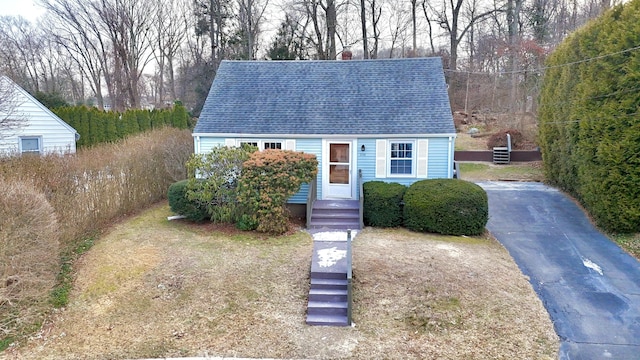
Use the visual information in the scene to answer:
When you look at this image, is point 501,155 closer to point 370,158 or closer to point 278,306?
point 370,158

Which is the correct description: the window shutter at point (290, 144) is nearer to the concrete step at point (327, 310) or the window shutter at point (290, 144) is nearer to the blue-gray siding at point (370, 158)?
the blue-gray siding at point (370, 158)

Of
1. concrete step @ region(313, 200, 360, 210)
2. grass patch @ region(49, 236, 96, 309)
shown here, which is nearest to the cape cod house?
concrete step @ region(313, 200, 360, 210)

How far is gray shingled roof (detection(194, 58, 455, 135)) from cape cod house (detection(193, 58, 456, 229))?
3cm

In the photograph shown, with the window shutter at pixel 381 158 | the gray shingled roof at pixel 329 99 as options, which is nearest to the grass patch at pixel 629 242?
the gray shingled roof at pixel 329 99

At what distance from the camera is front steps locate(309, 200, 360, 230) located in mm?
11789

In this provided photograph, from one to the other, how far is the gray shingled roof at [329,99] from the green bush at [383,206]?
2.09 meters

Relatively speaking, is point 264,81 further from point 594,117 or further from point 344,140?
point 594,117

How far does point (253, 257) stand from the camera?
31.1ft

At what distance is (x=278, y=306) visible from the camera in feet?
25.2

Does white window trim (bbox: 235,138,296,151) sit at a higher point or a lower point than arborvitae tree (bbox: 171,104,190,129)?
lower

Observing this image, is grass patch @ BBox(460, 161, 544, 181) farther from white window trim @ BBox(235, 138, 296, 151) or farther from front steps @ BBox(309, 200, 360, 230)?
white window trim @ BBox(235, 138, 296, 151)

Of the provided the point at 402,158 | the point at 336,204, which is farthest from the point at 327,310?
→ the point at 402,158

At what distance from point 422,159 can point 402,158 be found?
24.2 inches

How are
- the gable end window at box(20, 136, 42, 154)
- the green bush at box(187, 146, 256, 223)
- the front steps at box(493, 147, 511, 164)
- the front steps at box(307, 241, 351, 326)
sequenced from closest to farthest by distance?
the front steps at box(307, 241, 351, 326) → the green bush at box(187, 146, 256, 223) → the gable end window at box(20, 136, 42, 154) → the front steps at box(493, 147, 511, 164)
